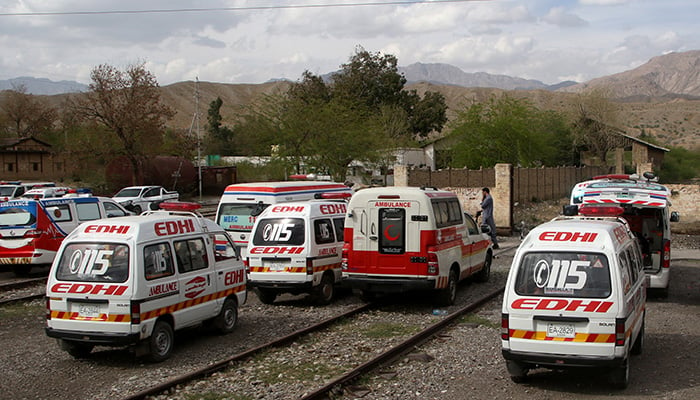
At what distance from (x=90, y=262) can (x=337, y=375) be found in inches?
153

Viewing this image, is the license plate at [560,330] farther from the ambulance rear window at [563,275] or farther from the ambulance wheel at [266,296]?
the ambulance wheel at [266,296]

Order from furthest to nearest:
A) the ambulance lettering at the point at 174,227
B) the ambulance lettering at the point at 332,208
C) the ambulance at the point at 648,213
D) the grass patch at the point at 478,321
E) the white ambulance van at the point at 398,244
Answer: the ambulance lettering at the point at 332,208, the ambulance at the point at 648,213, the white ambulance van at the point at 398,244, the grass patch at the point at 478,321, the ambulance lettering at the point at 174,227

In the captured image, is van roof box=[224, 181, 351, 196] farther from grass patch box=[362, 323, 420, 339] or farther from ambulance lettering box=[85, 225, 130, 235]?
ambulance lettering box=[85, 225, 130, 235]

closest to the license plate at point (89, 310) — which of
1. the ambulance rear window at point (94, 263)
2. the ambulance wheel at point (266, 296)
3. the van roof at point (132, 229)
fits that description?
the ambulance rear window at point (94, 263)

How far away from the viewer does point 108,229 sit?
33.1 feet

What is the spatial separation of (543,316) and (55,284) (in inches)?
263

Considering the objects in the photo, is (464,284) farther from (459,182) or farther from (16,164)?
(16,164)

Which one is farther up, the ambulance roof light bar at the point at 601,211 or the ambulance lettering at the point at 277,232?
the ambulance roof light bar at the point at 601,211

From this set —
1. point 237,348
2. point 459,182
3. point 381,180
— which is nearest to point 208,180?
point 381,180

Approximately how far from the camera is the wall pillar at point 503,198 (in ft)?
98.2

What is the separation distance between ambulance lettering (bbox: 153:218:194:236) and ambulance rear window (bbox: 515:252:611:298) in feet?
17.2

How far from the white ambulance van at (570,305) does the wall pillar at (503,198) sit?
2133 centimetres

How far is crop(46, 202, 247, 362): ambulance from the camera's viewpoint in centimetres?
955

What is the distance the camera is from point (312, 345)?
1107 cm
